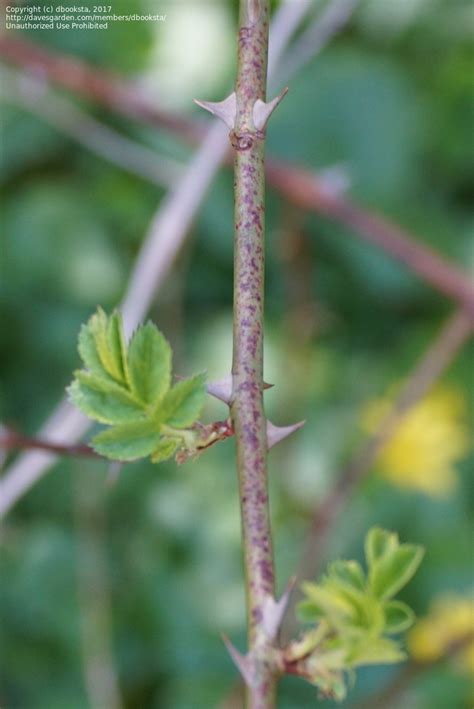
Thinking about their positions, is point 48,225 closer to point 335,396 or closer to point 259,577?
point 335,396

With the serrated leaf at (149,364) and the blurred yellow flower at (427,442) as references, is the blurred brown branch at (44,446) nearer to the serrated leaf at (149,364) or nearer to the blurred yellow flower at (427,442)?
the serrated leaf at (149,364)

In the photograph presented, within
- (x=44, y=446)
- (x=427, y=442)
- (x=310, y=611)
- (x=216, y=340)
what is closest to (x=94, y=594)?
(x=216, y=340)

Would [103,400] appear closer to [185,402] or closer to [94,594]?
[185,402]

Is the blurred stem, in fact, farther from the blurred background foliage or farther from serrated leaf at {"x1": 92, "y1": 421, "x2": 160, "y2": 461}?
serrated leaf at {"x1": 92, "y1": 421, "x2": 160, "y2": 461}

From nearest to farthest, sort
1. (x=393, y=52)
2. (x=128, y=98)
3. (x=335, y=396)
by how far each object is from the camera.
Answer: (x=128, y=98) < (x=335, y=396) < (x=393, y=52)

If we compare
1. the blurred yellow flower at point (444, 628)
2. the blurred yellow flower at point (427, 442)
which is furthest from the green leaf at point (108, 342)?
the blurred yellow flower at point (427, 442)

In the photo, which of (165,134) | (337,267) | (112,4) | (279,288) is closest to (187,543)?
(279,288)

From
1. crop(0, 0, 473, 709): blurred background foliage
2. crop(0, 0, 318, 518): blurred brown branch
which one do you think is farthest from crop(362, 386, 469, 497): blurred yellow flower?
crop(0, 0, 318, 518): blurred brown branch
